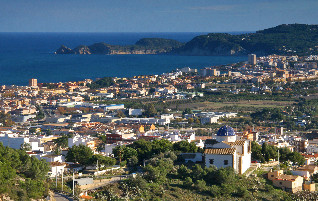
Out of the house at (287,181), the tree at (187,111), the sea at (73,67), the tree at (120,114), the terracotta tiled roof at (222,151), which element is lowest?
the sea at (73,67)

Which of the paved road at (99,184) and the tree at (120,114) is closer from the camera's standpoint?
the paved road at (99,184)

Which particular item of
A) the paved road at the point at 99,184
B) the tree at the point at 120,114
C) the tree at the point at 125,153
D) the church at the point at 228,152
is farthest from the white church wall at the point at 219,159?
the tree at the point at 120,114

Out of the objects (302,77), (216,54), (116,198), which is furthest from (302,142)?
(216,54)

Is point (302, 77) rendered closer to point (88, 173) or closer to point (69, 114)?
point (69, 114)

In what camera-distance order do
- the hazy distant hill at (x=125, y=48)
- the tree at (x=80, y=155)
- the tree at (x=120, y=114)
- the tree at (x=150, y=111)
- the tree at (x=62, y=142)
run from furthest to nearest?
the hazy distant hill at (x=125, y=48) → the tree at (x=150, y=111) → the tree at (x=120, y=114) → the tree at (x=62, y=142) → the tree at (x=80, y=155)

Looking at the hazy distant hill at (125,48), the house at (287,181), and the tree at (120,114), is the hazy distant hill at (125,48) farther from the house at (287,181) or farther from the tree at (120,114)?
the house at (287,181)

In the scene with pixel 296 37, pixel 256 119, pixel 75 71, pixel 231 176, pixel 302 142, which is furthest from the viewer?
pixel 296 37
